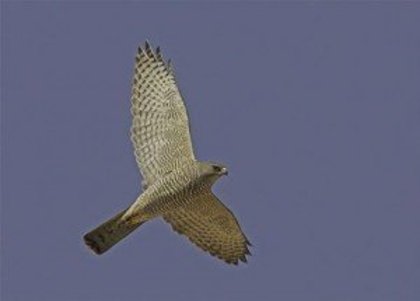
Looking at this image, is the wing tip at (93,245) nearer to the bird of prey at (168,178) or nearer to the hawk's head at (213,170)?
the bird of prey at (168,178)

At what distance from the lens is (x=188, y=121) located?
18188mm

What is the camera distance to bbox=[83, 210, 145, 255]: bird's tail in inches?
683

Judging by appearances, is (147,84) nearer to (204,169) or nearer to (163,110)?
(163,110)

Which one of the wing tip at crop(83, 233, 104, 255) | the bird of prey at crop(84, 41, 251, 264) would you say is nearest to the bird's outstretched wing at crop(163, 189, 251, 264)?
the bird of prey at crop(84, 41, 251, 264)

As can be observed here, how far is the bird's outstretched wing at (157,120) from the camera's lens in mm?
17812

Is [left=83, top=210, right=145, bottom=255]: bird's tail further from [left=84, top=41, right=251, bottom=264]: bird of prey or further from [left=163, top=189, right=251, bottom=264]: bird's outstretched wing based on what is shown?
[left=163, top=189, right=251, bottom=264]: bird's outstretched wing

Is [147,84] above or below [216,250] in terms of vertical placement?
above

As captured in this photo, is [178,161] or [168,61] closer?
[178,161]

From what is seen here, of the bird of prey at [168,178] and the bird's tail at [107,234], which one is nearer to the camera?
the bird of prey at [168,178]

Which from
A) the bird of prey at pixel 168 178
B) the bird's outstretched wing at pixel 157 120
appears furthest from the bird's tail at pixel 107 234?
the bird's outstretched wing at pixel 157 120

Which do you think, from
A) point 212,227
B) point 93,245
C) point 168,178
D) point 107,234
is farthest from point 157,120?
point 93,245

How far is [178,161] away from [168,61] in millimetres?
2173

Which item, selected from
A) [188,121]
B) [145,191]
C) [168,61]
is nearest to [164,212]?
[145,191]

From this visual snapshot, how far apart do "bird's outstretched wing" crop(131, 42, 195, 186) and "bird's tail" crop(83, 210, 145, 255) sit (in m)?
0.69
